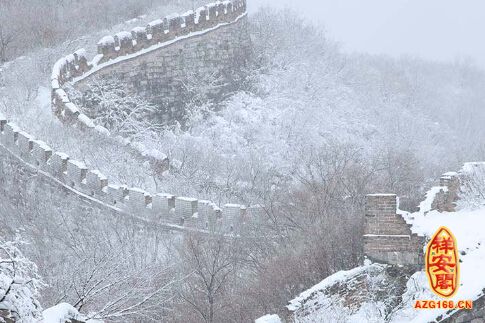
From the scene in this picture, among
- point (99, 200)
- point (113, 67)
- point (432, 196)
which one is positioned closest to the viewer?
point (432, 196)

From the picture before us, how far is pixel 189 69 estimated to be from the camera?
38.8 m

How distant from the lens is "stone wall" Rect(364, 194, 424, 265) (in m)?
17.9

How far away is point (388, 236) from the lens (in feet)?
59.3

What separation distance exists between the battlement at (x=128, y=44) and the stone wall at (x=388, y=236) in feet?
39.3

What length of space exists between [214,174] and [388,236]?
1231 cm

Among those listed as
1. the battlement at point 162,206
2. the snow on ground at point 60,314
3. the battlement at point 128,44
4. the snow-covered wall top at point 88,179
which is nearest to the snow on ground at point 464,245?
the snow on ground at point 60,314

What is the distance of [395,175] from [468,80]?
35.7m

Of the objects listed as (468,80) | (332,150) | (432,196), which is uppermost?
(432,196)

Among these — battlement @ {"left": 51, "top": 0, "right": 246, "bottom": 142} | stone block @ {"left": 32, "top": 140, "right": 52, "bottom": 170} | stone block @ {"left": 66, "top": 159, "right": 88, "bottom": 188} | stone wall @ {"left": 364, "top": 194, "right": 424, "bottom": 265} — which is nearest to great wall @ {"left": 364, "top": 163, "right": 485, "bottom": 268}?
stone wall @ {"left": 364, "top": 194, "right": 424, "bottom": 265}

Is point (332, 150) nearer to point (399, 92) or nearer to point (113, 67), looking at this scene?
point (113, 67)

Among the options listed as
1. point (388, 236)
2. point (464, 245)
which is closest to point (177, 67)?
point (388, 236)

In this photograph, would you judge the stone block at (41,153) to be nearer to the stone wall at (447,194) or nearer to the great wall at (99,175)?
the great wall at (99,175)

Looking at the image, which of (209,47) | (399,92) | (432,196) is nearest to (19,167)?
(432,196)

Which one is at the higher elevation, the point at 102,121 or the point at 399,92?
the point at 102,121
